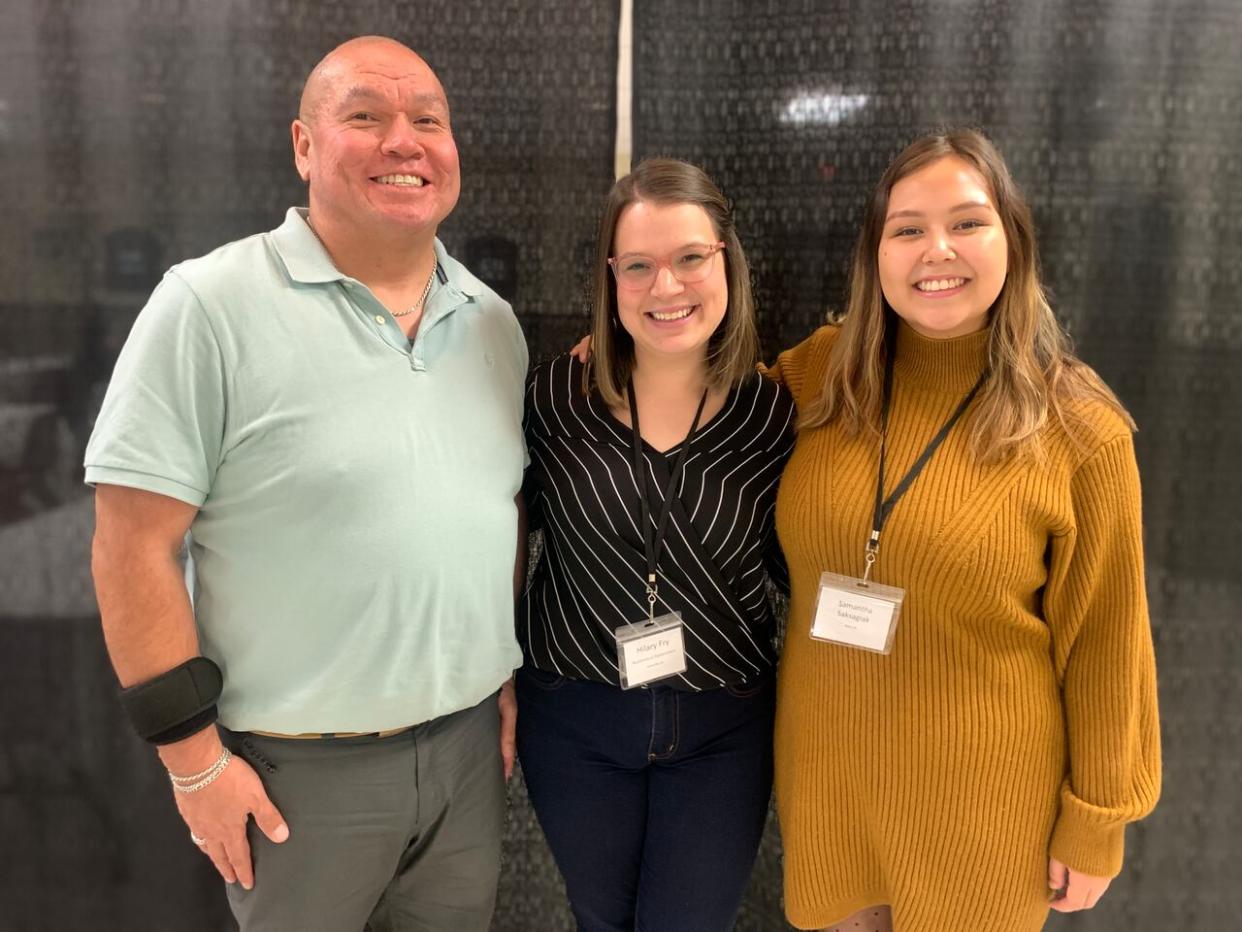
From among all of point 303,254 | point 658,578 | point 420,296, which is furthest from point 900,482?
point 303,254

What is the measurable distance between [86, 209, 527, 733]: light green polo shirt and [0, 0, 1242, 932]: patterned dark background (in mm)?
561

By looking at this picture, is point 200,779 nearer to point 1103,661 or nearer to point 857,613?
point 857,613

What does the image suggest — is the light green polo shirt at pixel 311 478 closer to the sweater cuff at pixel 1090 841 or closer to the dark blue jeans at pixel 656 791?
the dark blue jeans at pixel 656 791

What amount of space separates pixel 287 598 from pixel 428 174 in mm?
649

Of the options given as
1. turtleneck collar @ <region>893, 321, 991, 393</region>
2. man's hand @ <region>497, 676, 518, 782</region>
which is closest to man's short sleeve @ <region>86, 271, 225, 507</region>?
man's hand @ <region>497, 676, 518, 782</region>

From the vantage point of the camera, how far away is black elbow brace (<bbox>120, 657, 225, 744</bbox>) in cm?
107

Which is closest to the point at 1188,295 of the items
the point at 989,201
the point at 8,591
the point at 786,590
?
the point at 989,201

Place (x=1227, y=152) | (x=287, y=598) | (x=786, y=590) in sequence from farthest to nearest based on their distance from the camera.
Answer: (x=1227, y=152) → (x=786, y=590) → (x=287, y=598)

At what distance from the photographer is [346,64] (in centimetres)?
119

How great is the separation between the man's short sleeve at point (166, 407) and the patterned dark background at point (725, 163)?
2.20 ft

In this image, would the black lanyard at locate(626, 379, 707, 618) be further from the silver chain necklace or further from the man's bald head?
the man's bald head

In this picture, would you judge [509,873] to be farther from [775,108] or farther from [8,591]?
[775,108]

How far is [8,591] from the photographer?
1.78m

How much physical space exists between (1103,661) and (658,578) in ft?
2.13
